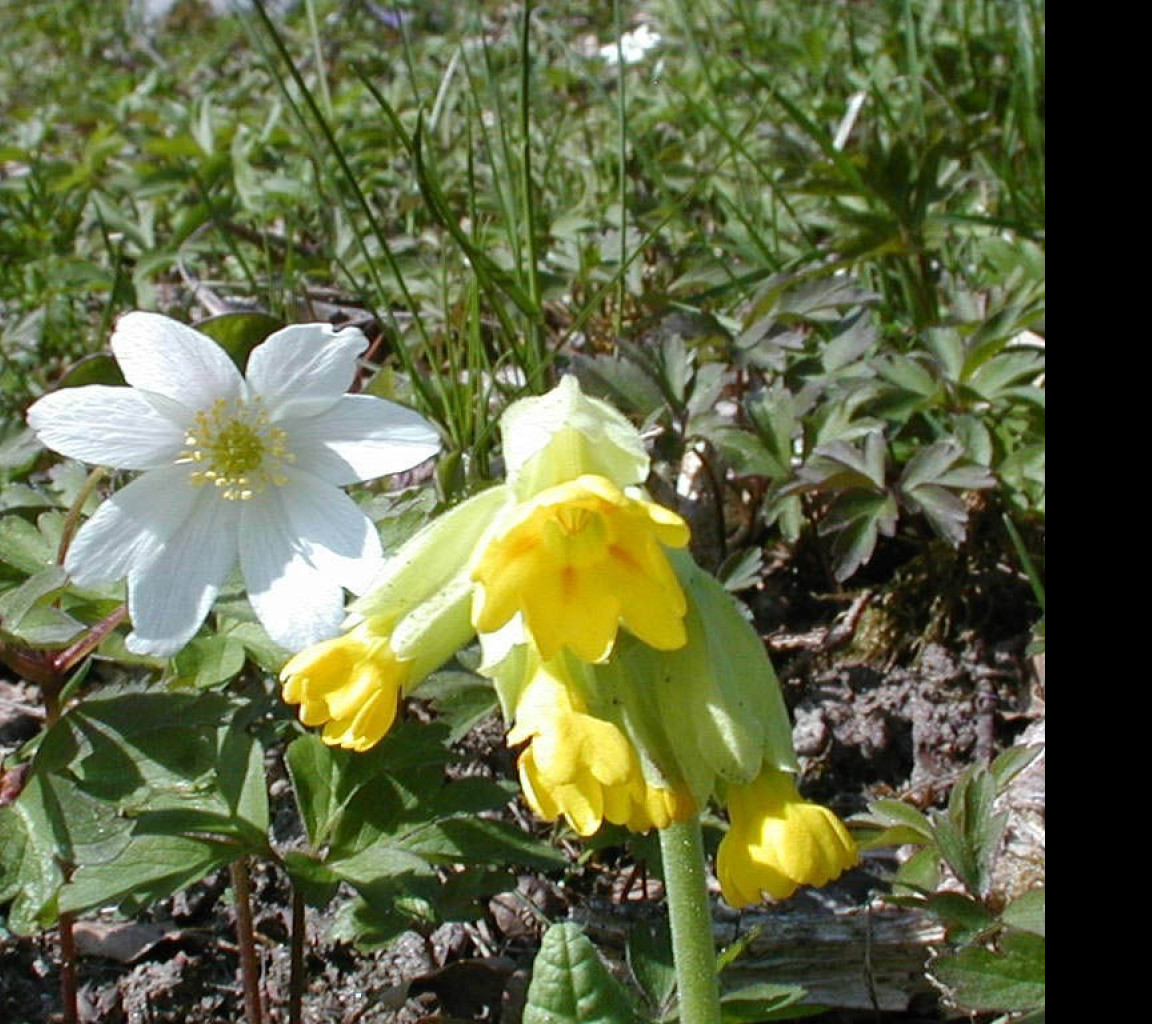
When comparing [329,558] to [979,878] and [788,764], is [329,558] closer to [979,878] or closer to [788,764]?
Answer: [788,764]

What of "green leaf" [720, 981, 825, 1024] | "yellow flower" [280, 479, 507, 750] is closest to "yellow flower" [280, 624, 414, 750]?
"yellow flower" [280, 479, 507, 750]

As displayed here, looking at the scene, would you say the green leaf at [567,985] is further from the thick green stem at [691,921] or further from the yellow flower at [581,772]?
the yellow flower at [581,772]

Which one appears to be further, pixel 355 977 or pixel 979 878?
pixel 355 977

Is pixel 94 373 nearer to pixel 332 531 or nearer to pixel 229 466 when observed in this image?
pixel 229 466

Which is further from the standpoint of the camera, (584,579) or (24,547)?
(24,547)

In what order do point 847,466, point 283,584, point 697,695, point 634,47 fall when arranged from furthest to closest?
point 634,47 < point 847,466 < point 283,584 < point 697,695

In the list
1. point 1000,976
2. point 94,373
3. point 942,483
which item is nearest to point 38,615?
point 94,373
